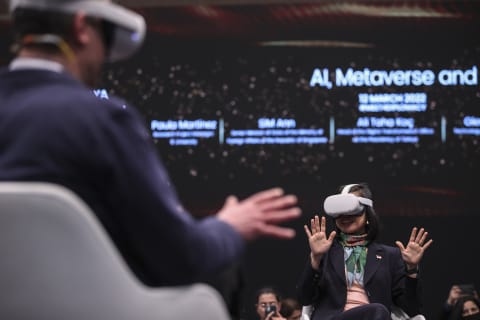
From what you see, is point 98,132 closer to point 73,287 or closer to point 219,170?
point 73,287

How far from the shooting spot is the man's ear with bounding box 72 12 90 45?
1.63m

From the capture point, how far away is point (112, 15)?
1689 millimetres

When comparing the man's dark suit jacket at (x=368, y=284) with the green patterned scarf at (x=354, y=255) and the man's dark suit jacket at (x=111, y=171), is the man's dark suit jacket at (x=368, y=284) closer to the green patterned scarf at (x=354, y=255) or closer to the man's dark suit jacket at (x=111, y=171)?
the green patterned scarf at (x=354, y=255)

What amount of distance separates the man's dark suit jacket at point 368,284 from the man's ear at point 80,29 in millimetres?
3270

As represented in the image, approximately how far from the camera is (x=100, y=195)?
149 cm

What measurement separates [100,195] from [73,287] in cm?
18

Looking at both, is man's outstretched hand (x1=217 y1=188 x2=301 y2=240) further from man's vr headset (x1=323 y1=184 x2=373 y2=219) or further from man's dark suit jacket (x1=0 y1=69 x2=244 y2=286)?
man's vr headset (x1=323 y1=184 x2=373 y2=219)

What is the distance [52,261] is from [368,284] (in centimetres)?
354

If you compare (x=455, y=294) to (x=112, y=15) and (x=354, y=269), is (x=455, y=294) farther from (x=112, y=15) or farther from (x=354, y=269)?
(x=112, y=15)

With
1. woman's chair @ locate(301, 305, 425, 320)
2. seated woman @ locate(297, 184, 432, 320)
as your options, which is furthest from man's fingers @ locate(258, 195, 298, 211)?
woman's chair @ locate(301, 305, 425, 320)

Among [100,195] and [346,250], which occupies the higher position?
[100,195]

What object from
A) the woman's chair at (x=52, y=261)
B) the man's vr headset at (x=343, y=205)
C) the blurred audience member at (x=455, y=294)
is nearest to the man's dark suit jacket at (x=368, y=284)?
the man's vr headset at (x=343, y=205)

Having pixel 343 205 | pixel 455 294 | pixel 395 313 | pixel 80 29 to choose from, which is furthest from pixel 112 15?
pixel 455 294

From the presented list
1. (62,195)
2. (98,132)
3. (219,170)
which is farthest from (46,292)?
(219,170)
